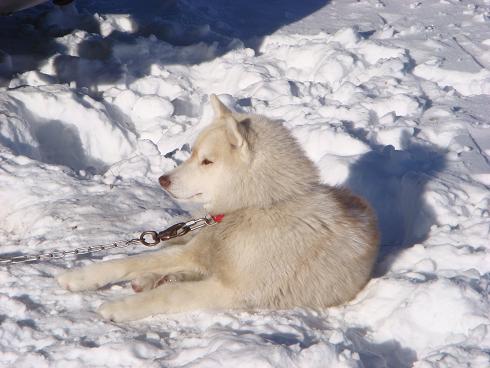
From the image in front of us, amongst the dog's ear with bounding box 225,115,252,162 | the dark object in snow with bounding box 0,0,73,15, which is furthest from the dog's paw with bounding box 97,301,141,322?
the dark object in snow with bounding box 0,0,73,15

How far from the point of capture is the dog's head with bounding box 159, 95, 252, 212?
3254 mm

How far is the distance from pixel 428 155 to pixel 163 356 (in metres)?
3.46

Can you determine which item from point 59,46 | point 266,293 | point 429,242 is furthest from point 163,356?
point 59,46

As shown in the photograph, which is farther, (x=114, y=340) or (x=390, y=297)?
(x=390, y=297)

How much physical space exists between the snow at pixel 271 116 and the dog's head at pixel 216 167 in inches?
26.0

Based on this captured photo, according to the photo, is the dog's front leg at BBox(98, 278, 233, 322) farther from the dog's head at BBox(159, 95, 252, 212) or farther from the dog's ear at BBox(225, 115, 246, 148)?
the dog's ear at BBox(225, 115, 246, 148)

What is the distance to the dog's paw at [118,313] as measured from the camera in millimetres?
3070

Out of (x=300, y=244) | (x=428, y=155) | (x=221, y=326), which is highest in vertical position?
(x=300, y=244)

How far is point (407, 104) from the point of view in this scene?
20.6 ft

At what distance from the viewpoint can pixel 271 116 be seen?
629 cm

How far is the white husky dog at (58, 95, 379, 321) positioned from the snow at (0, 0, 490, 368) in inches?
4.3

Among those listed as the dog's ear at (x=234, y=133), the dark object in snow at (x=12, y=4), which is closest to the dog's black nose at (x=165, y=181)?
the dog's ear at (x=234, y=133)

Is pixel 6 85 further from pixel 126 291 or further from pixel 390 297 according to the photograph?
pixel 390 297

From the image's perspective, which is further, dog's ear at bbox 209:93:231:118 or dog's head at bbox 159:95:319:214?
dog's ear at bbox 209:93:231:118
